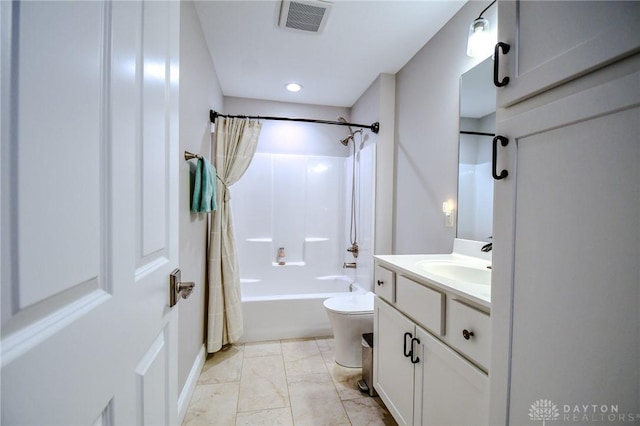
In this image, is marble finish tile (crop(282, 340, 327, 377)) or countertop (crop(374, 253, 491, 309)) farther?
marble finish tile (crop(282, 340, 327, 377))

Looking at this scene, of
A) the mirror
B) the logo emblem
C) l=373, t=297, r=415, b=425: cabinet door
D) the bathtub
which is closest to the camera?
the logo emblem

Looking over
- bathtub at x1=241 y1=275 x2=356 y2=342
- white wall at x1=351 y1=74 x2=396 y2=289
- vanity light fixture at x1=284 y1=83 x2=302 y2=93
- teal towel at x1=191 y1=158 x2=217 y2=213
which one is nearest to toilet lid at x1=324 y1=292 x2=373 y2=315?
white wall at x1=351 y1=74 x2=396 y2=289

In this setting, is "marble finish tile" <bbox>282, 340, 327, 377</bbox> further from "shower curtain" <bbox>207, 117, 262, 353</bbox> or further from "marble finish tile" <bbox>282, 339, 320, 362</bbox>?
"shower curtain" <bbox>207, 117, 262, 353</bbox>

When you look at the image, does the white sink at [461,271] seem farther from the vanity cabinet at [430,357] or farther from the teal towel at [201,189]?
the teal towel at [201,189]

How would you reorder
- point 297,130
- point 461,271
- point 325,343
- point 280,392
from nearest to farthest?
point 461,271 < point 280,392 < point 325,343 < point 297,130

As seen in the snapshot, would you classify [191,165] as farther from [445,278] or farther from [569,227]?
[569,227]

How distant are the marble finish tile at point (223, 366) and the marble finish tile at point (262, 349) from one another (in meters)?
0.06

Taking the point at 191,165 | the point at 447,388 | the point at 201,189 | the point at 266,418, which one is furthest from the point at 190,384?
the point at 447,388

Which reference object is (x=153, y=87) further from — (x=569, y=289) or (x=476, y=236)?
(x=476, y=236)

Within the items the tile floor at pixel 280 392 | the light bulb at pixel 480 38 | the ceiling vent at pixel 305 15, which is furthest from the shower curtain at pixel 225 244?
the light bulb at pixel 480 38

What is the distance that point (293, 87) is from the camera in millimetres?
2688

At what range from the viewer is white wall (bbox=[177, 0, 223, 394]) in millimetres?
1502

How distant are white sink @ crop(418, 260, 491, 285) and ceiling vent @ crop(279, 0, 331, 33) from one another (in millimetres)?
1611

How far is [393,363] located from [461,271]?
1.94ft
